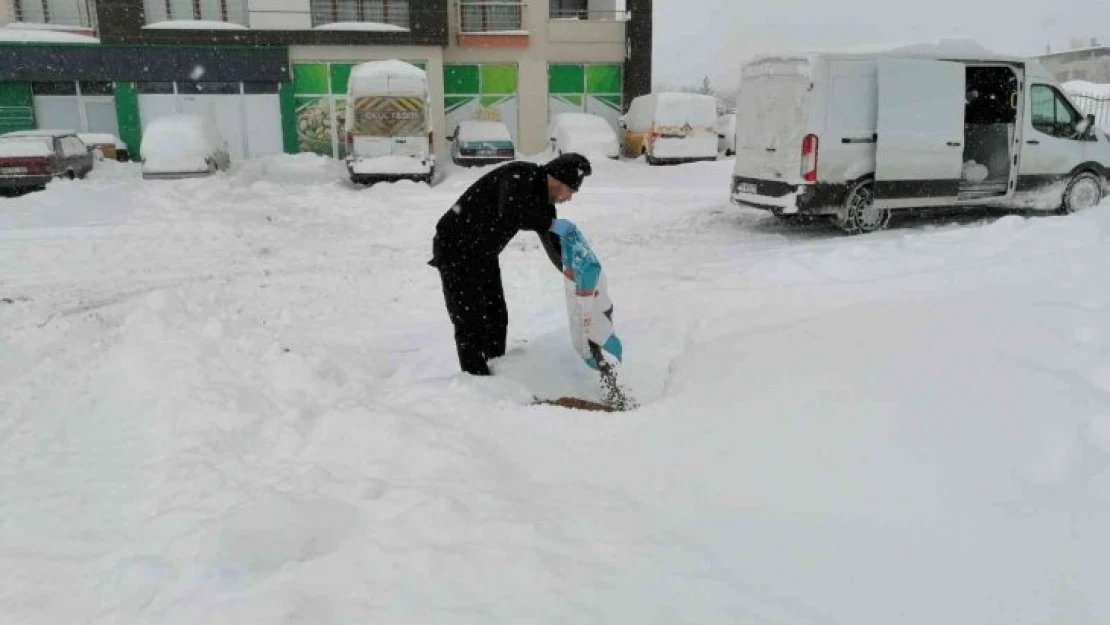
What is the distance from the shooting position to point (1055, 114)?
10914 mm

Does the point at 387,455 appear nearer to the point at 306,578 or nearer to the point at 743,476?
the point at 306,578

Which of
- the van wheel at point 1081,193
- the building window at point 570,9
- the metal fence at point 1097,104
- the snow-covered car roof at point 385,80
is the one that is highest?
the building window at point 570,9

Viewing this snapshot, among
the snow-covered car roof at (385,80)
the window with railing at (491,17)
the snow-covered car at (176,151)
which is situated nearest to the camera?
the snow-covered car at (176,151)

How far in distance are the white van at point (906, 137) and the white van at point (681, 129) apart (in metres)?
10.6

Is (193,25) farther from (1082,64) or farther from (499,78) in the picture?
(1082,64)

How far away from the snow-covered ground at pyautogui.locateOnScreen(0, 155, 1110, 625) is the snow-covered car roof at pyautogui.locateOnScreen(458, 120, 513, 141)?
14783 millimetres

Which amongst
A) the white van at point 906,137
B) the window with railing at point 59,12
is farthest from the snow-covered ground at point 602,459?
the window with railing at point 59,12

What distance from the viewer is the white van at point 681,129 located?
853 inches

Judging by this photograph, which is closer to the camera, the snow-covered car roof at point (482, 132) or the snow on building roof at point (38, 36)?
the snow-covered car roof at point (482, 132)

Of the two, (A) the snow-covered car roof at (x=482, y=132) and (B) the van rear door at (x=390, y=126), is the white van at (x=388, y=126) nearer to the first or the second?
(B) the van rear door at (x=390, y=126)

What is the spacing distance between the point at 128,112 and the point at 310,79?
5.44 meters

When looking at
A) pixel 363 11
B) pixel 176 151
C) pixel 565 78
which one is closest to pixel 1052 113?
pixel 176 151

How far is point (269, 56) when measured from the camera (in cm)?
2441

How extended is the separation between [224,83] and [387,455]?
23.9 meters
